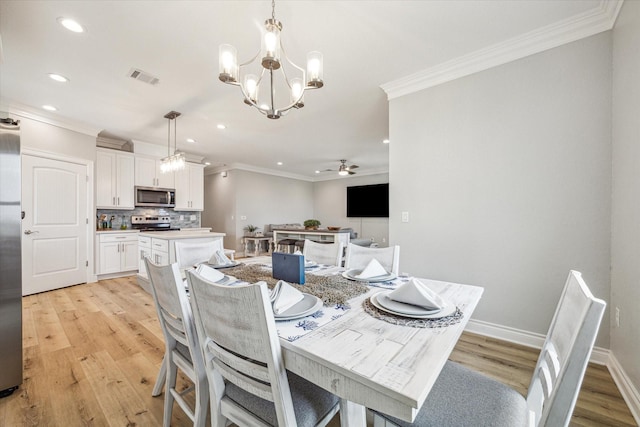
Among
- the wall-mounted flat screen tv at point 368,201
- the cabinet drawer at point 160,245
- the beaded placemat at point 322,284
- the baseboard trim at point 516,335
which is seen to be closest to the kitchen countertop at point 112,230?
the cabinet drawer at point 160,245

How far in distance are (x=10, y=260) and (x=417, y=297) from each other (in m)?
2.42

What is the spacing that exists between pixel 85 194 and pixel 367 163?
598cm

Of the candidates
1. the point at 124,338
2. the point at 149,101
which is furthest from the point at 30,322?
the point at 149,101

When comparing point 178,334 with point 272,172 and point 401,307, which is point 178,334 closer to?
point 401,307

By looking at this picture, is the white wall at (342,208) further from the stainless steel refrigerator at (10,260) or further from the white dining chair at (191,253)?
the stainless steel refrigerator at (10,260)

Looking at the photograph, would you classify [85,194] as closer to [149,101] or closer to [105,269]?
[105,269]

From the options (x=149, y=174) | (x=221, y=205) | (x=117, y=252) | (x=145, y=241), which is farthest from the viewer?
(x=221, y=205)

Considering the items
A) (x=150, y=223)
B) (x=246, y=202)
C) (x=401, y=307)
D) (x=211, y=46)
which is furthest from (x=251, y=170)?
(x=401, y=307)

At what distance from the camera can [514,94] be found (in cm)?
227

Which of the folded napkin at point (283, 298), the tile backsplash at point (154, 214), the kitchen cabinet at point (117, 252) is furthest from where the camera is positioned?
the tile backsplash at point (154, 214)

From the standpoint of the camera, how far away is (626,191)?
5.52 feet

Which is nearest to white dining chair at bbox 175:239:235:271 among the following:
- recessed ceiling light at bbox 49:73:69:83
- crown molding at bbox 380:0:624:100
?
recessed ceiling light at bbox 49:73:69:83

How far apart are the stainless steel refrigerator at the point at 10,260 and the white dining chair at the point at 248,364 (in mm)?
1601

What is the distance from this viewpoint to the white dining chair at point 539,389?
25.7 inches
